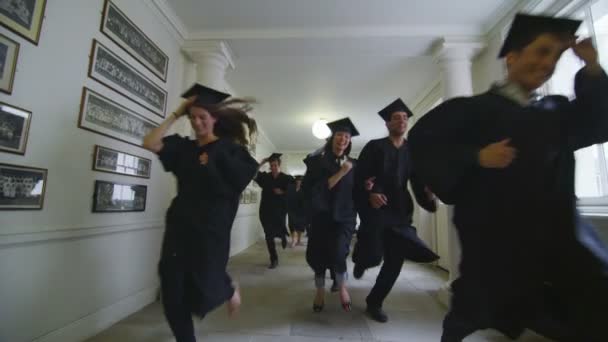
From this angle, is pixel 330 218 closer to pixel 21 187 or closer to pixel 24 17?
pixel 21 187

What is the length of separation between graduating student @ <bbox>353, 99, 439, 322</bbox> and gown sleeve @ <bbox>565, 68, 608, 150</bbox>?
52.7 inches

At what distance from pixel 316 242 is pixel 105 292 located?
1727mm

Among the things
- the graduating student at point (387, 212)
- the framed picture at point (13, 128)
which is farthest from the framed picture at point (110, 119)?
the graduating student at point (387, 212)

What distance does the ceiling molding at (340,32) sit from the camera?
2.84 m

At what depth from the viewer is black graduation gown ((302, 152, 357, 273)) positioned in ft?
7.67

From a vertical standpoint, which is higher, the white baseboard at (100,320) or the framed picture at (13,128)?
the framed picture at (13,128)

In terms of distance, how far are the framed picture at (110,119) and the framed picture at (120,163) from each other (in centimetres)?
13

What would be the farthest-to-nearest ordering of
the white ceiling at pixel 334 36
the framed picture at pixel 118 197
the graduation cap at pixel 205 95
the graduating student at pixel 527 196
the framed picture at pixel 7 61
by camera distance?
the white ceiling at pixel 334 36 → the framed picture at pixel 118 197 → the graduation cap at pixel 205 95 → the framed picture at pixel 7 61 → the graduating student at pixel 527 196

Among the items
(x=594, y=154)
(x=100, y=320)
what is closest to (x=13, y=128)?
(x=100, y=320)

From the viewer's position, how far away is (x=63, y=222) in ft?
5.45

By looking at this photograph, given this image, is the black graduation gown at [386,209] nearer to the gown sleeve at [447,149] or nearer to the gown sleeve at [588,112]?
the gown sleeve at [447,149]

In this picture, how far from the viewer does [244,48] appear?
3.15 m

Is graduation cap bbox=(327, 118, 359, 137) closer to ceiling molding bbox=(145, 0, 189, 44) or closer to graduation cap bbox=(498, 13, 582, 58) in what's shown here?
graduation cap bbox=(498, 13, 582, 58)

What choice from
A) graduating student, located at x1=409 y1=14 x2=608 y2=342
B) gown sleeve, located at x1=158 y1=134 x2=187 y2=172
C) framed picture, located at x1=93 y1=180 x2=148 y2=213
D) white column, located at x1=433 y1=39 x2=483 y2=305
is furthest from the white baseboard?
white column, located at x1=433 y1=39 x2=483 y2=305
